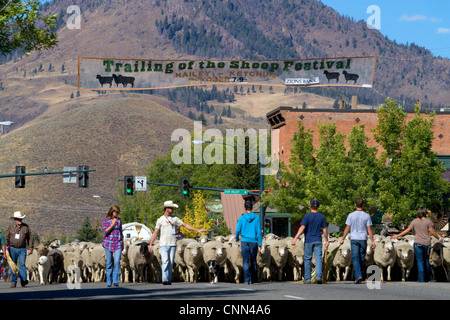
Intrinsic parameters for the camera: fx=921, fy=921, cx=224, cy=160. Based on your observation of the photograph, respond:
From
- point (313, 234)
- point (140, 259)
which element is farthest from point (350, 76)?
point (313, 234)

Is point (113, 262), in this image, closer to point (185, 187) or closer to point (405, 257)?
point (405, 257)

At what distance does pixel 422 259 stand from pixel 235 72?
30593mm

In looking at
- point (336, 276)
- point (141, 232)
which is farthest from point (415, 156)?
point (141, 232)

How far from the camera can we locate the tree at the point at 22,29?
20.8 meters

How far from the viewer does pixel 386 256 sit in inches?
970

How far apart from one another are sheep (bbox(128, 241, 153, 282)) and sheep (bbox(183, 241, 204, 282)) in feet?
4.02

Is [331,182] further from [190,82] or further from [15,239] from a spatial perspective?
[15,239]

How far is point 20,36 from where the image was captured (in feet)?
72.1

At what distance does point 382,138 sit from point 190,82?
1108 cm

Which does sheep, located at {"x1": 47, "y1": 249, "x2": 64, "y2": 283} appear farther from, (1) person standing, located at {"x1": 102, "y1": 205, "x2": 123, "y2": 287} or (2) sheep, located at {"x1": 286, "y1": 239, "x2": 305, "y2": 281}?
(1) person standing, located at {"x1": 102, "y1": 205, "x2": 123, "y2": 287}

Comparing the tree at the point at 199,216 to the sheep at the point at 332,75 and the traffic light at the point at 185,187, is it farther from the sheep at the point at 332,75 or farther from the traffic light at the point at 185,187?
the sheep at the point at 332,75

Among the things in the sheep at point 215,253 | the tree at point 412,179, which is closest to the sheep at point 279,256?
the sheep at point 215,253

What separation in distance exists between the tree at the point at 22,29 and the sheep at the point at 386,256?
33.3ft
